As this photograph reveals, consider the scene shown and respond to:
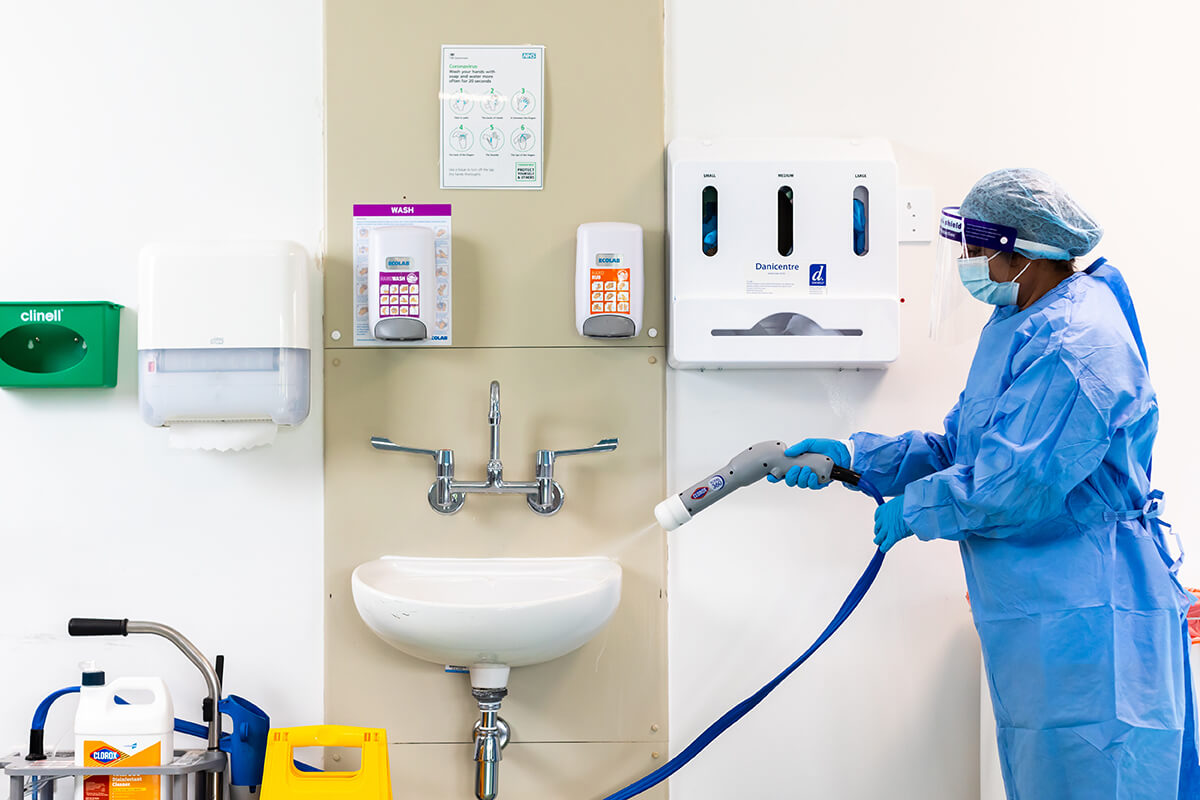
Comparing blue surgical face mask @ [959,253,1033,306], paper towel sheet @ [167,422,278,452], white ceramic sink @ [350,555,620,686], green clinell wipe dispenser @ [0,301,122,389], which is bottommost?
white ceramic sink @ [350,555,620,686]

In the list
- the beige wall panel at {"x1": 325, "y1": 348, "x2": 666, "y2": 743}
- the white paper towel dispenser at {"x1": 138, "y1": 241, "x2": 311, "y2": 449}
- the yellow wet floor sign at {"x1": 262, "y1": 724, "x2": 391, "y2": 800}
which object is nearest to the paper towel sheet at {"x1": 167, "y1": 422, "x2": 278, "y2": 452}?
the white paper towel dispenser at {"x1": 138, "y1": 241, "x2": 311, "y2": 449}

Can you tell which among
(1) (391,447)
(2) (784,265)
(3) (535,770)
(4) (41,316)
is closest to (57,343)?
(4) (41,316)

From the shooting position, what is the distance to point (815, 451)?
162 cm

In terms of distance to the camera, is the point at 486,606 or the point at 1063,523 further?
the point at 486,606

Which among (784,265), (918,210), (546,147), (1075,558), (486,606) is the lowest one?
(486,606)

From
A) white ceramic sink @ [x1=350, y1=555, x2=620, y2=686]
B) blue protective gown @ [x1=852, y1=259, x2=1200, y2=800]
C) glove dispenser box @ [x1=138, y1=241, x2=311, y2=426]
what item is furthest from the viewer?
glove dispenser box @ [x1=138, y1=241, x2=311, y2=426]

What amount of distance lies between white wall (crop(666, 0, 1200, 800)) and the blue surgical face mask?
0.38 m

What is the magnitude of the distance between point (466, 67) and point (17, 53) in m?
0.92

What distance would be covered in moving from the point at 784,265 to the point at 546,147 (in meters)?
0.55

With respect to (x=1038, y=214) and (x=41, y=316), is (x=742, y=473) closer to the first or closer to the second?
Result: (x=1038, y=214)

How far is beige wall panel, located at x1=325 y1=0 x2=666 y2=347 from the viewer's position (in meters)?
1.85

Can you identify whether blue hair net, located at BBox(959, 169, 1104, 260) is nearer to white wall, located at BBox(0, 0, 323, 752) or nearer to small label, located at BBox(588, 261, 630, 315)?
small label, located at BBox(588, 261, 630, 315)

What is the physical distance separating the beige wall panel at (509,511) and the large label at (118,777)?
1.12 feet

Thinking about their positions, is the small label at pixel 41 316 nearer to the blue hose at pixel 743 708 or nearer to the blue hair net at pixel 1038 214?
the blue hose at pixel 743 708
